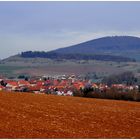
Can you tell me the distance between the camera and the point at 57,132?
1055 centimetres

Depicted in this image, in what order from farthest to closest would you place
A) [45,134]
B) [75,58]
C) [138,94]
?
[75,58] → [138,94] → [45,134]

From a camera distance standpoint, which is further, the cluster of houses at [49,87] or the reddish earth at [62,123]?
the cluster of houses at [49,87]

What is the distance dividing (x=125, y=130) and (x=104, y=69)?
14580 cm

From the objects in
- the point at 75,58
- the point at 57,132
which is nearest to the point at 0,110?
the point at 57,132

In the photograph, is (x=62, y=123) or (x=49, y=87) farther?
(x=49, y=87)

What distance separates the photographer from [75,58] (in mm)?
198625

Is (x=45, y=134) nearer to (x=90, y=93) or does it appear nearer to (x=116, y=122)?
(x=116, y=122)

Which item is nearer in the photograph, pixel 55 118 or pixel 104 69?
pixel 55 118

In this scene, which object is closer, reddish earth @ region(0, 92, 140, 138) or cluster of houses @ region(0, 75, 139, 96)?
reddish earth @ region(0, 92, 140, 138)

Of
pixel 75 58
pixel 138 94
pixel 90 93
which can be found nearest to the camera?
pixel 138 94

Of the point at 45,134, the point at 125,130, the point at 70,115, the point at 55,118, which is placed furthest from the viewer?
the point at 70,115

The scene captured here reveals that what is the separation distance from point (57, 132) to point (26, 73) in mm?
131752

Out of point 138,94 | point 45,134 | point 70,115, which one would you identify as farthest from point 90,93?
point 45,134

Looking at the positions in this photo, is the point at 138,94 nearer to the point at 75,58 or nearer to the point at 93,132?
the point at 93,132
